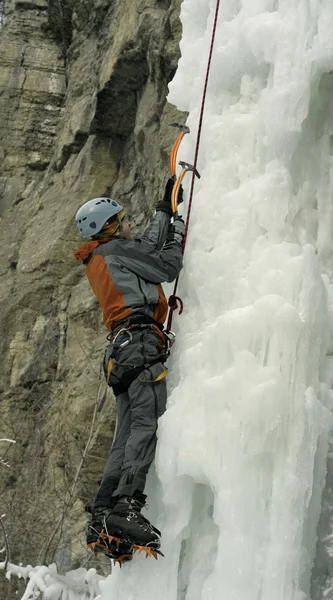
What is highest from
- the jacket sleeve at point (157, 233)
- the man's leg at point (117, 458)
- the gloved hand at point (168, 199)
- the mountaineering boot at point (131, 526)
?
the gloved hand at point (168, 199)

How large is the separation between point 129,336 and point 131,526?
1.03 m

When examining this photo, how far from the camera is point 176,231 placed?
15.1ft

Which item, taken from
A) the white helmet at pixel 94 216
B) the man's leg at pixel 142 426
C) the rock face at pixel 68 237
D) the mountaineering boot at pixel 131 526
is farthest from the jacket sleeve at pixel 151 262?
the rock face at pixel 68 237

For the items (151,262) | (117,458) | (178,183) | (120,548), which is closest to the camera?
(120,548)

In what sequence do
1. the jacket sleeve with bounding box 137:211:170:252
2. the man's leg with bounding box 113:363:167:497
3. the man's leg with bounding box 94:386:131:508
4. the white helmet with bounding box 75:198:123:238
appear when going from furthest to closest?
the white helmet with bounding box 75:198:123:238
the jacket sleeve with bounding box 137:211:170:252
the man's leg with bounding box 94:386:131:508
the man's leg with bounding box 113:363:167:497

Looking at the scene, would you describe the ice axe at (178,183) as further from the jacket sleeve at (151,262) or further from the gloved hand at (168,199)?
the jacket sleeve at (151,262)

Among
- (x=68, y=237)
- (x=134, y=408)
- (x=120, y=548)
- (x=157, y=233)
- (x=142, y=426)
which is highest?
(x=68, y=237)

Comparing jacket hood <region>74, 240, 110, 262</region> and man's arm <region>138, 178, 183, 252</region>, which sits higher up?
man's arm <region>138, 178, 183, 252</region>

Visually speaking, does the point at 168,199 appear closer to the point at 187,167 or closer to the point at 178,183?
the point at 178,183

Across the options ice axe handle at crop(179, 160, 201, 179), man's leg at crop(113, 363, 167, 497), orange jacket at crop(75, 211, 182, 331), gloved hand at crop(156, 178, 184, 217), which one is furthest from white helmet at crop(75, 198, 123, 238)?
man's leg at crop(113, 363, 167, 497)

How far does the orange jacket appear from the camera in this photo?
445cm

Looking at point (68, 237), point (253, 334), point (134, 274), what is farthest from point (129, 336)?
point (68, 237)

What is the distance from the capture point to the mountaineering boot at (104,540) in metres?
3.87

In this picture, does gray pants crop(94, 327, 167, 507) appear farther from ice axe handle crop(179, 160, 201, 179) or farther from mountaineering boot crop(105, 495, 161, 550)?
ice axe handle crop(179, 160, 201, 179)
